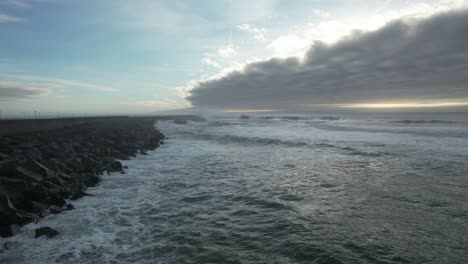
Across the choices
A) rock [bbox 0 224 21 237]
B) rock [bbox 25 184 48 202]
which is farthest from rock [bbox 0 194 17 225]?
rock [bbox 25 184 48 202]

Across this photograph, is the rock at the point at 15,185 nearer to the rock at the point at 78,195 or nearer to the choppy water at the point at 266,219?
the rock at the point at 78,195

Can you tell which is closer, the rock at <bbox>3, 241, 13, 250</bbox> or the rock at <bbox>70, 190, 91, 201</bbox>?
the rock at <bbox>3, 241, 13, 250</bbox>

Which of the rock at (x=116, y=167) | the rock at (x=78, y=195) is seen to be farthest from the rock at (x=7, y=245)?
the rock at (x=116, y=167)

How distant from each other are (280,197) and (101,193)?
22.0 feet

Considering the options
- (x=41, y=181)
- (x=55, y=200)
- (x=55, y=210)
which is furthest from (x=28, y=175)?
(x=55, y=210)

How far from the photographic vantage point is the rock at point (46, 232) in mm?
6052

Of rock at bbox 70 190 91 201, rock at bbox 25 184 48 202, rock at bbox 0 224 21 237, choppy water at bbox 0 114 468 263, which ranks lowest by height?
choppy water at bbox 0 114 468 263

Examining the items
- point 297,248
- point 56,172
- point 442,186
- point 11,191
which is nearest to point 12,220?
point 11,191

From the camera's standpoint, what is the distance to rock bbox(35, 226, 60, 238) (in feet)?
19.9

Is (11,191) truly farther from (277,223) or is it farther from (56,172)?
(277,223)

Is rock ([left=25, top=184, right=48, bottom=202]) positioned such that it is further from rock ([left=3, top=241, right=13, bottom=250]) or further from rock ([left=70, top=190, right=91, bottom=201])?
rock ([left=3, top=241, right=13, bottom=250])

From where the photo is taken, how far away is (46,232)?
20.1 ft

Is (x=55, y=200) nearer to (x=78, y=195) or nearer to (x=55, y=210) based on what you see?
(x=55, y=210)

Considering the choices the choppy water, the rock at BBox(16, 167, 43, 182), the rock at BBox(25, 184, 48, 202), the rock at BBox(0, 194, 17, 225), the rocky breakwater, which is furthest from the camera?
the rock at BBox(16, 167, 43, 182)
